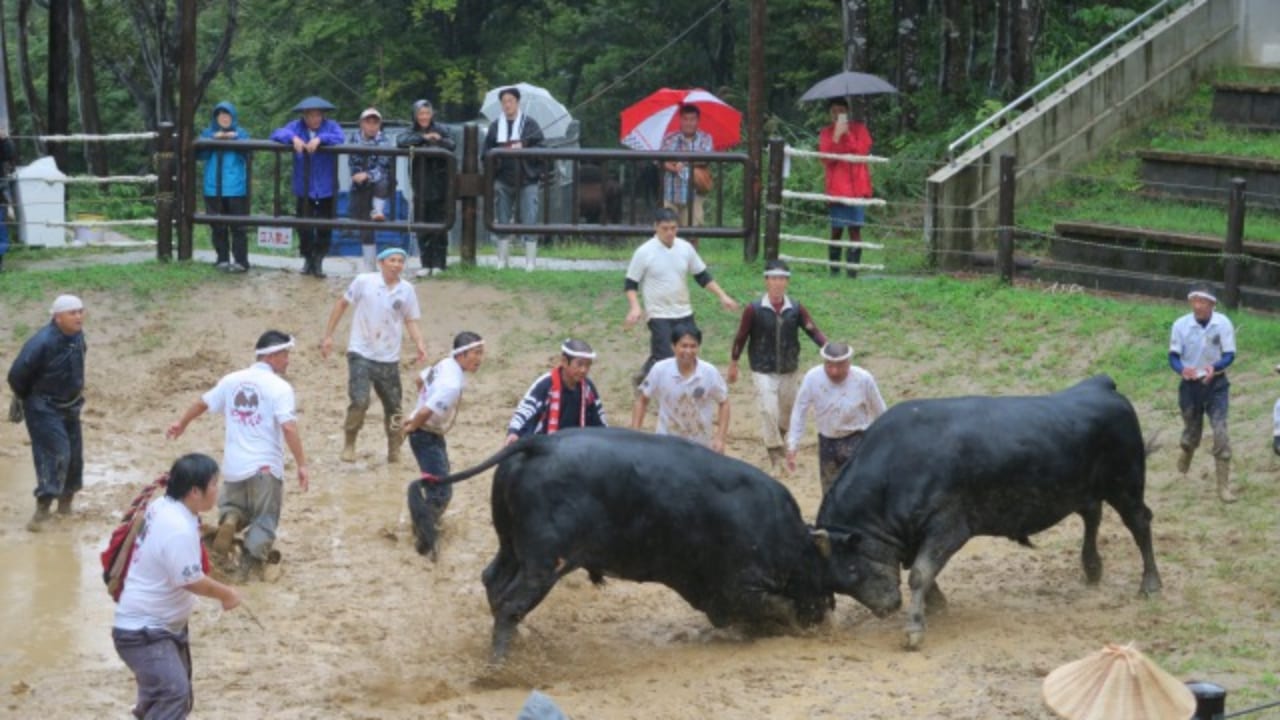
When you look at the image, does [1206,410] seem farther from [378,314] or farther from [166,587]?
[166,587]

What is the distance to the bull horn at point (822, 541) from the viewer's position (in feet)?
37.2

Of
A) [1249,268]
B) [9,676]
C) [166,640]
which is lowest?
[9,676]

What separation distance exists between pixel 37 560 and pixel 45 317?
248 inches

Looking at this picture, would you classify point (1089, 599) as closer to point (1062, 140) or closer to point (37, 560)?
point (37, 560)

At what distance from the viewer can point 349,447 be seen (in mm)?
15750

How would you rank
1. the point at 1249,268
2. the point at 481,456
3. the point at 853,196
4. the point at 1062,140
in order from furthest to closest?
the point at 1062,140
the point at 853,196
the point at 1249,268
the point at 481,456

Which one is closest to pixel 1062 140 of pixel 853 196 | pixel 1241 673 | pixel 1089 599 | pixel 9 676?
pixel 853 196

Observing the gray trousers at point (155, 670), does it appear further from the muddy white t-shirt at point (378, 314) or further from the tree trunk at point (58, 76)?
the tree trunk at point (58, 76)

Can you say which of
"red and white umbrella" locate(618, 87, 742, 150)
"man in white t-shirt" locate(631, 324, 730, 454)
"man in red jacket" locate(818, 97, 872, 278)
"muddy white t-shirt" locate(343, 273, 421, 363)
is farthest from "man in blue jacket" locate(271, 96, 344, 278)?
"man in white t-shirt" locate(631, 324, 730, 454)

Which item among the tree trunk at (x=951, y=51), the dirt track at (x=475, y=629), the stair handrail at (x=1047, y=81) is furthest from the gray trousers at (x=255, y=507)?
the tree trunk at (x=951, y=51)

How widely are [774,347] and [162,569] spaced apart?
23.3ft

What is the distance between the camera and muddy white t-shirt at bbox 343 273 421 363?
599 inches

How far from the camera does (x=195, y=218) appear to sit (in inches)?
802

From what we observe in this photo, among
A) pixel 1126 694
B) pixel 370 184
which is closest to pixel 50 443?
pixel 370 184
